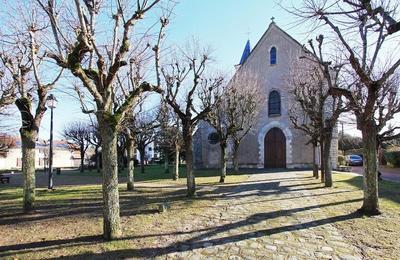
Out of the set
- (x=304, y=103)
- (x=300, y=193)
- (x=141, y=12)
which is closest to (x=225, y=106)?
(x=304, y=103)

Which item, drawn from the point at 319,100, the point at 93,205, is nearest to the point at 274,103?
the point at 319,100

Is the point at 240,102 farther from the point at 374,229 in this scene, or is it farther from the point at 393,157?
the point at 393,157

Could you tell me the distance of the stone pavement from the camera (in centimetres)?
539

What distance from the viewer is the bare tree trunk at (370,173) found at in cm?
805

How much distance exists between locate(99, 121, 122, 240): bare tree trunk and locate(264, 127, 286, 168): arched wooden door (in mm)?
23504

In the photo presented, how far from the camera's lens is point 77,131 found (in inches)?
1465

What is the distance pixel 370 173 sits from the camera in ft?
26.6

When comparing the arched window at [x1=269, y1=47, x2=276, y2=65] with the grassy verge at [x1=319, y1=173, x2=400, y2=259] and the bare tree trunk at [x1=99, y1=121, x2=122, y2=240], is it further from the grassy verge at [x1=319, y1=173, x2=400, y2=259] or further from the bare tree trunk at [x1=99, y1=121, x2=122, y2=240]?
the bare tree trunk at [x1=99, y1=121, x2=122, y2=240]

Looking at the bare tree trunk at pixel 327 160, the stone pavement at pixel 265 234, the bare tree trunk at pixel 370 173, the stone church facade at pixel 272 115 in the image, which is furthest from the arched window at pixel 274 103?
the bare tree trunk at pixel 370 173

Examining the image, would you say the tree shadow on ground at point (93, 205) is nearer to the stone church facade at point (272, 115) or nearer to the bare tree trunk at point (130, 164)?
the bare tree trunk at point (130, 164)

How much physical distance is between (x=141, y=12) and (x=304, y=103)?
10233 mm

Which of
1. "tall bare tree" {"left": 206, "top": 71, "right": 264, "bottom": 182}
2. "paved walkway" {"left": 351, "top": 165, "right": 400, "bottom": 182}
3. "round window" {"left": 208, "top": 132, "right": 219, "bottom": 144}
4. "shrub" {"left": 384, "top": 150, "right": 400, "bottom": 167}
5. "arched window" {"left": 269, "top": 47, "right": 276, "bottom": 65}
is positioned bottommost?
"paved walkway" {"left": 351, "top": 165, "right": 400, "bottom": 182}

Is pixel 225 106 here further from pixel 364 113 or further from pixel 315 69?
pixel 364 113

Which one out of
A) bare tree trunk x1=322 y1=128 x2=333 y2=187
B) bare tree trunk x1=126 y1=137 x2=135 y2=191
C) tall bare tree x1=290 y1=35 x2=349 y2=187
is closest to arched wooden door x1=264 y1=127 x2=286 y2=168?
tall bare tree x1=290 y1=35 x2=349 y2=187
